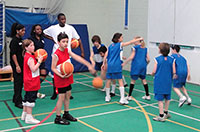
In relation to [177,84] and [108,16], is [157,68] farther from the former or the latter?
[108,16]

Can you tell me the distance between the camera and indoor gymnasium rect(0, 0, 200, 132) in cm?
516

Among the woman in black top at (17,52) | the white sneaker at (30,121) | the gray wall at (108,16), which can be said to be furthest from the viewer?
the gray wall at (108,16)

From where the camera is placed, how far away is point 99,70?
26.3 ft

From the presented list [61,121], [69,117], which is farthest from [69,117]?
[61,121]

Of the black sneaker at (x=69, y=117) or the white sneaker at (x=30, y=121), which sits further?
the black sneaker at (x=69, y=117)

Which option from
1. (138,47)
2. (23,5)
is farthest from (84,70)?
(138,47)

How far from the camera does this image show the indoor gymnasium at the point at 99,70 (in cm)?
516

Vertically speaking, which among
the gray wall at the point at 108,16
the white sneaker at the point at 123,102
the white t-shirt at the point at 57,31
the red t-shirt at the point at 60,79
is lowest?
the white sneaker at the point at 123,102

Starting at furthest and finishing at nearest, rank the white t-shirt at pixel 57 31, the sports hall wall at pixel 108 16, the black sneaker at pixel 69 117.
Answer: the sports hall wall at pixel 108 16 < the white t-shirt at pixel 57 31 < the black sneaker at pixel 69 117

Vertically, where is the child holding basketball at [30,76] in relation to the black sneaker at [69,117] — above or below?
above

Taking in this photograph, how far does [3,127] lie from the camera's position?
504cm

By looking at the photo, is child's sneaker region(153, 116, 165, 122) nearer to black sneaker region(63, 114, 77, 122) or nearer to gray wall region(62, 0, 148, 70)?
black sneaker region(63, 114, 77, 122)

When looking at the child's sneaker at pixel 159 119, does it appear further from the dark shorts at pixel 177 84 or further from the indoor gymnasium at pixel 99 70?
the dark shorts at pixel 177 84

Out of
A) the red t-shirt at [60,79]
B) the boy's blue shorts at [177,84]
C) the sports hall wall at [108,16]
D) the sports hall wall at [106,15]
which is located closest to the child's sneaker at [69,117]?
the red t-shirt at [60,79]
